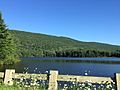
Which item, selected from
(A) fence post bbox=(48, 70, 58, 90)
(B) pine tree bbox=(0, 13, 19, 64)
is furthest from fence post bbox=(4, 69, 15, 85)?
(B) pine tree bbox=(0, 13, 19, 64)

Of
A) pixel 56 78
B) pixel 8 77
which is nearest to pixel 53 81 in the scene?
pixel 56 78

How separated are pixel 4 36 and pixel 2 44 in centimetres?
225

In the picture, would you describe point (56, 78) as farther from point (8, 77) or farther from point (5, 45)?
point (5, 45)

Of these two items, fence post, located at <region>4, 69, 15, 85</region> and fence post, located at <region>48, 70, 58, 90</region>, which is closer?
fence post, located at <region>48, 70, 58, 90</region>

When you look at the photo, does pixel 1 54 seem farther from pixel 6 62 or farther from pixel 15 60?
pixel 15 60

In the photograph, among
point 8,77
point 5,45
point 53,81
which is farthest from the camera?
point 5,45

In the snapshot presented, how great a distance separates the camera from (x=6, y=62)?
82.8 meters

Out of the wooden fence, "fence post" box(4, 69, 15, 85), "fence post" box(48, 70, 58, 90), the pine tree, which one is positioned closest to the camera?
the wooden fence

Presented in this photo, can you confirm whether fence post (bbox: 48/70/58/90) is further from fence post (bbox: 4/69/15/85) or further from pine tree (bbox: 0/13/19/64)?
pine tree (bbox: 0/13/19/64)

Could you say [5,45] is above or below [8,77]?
above

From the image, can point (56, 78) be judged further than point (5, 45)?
No

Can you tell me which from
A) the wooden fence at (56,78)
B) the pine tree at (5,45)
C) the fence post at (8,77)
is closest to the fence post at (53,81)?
the wooden fence at (56,78)

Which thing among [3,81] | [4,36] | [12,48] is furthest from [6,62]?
[3,81]

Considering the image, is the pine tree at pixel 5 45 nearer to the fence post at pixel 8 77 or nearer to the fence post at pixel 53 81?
the fence post at pixel 8 77
